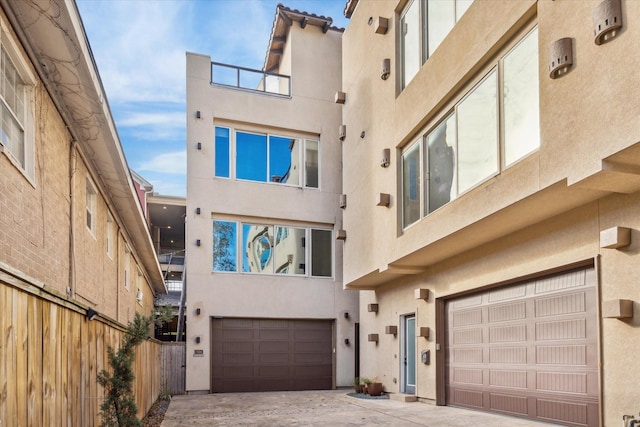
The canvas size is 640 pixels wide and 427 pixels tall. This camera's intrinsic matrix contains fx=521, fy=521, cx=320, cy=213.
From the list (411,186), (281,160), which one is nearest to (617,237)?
(411,186)

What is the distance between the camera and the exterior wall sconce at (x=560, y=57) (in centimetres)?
575

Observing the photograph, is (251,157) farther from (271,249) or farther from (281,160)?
(271,249)

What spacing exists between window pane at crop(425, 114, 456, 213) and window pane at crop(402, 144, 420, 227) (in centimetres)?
40

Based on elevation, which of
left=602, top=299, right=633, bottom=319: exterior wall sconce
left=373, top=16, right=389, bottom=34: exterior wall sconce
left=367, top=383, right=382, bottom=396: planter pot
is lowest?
left=367, top=383, right=382, bottom=396: planter pot

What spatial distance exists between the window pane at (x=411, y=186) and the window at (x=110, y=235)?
5970 millimetres

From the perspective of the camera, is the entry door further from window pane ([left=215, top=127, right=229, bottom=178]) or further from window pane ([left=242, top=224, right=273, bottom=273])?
window pane ([left=215, top=127, right=229, bottom=178])

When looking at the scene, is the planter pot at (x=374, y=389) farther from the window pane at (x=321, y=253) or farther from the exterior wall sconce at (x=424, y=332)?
the window pane at (x=321, y=253)

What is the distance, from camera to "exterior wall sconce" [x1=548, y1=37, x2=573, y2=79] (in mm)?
5746

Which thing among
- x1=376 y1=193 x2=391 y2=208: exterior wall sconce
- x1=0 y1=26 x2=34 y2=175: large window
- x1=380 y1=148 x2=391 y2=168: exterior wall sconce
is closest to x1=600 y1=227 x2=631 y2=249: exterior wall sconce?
x1=376 y1=193 x2=391 y2=208: exterior wall sconce

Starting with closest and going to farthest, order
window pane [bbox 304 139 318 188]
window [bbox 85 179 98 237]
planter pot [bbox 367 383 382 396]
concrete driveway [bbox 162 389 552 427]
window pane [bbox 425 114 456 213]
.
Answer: concrete driveway [bbox 162 389 552 427], window [bbox 85 179 98 237], window pane [bbox 425 114 456 213], planter pot [bbox 367 383 382 396], window pane [bbox 304 139 318 188]

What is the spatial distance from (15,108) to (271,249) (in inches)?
442

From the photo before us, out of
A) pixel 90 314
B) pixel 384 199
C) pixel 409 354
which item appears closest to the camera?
pixel 90 314

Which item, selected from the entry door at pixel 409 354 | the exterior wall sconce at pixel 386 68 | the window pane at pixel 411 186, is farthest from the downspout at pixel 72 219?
the entry door at pixel 409 354

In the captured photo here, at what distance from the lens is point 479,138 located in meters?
8.04
